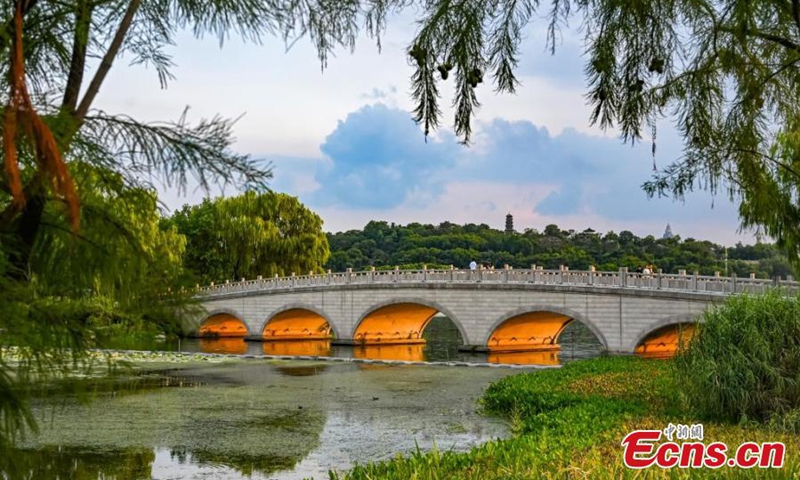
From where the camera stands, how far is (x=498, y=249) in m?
77.3

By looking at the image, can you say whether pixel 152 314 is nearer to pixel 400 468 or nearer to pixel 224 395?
pixel 400 468

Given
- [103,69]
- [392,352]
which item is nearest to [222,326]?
[392,352]

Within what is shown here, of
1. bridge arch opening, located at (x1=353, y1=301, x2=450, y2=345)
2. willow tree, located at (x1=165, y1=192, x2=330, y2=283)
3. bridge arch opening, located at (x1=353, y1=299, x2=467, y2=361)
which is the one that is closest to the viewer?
bridge arch opening, located at (x1=353, y1=299, x2=467, y2=361)

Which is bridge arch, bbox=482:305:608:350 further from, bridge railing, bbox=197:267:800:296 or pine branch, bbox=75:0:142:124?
pine branch, bbox=75:0:142:124

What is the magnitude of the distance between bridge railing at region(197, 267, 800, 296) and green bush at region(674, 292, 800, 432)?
1164 cm

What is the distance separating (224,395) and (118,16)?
48.1ft

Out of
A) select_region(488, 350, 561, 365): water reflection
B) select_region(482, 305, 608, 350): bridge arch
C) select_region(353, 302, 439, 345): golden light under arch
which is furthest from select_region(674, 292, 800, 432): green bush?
select_region(353, 302, 439, 345): golden light under arch

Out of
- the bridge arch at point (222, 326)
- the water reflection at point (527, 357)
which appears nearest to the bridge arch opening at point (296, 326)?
the bridge arch at point (222, 326)

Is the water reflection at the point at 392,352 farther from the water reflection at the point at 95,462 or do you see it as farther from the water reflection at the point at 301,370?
the water reflection at the point at 95,462

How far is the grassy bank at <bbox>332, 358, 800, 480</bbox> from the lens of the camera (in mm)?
5168

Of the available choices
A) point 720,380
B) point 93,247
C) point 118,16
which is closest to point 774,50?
point 720,380

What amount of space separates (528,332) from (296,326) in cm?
1457

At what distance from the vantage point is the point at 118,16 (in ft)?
11.6

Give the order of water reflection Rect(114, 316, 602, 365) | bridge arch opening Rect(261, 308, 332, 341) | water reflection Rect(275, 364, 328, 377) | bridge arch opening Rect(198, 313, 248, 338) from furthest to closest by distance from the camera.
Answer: bridge arch opening Rect(198, 313, 248, 338)
bridge arch opening Rect(261, 308, 332, 341)
water reflection Rect(114, 316, 602, 365)
water reflection Rect(275, 364, 328, 377)
